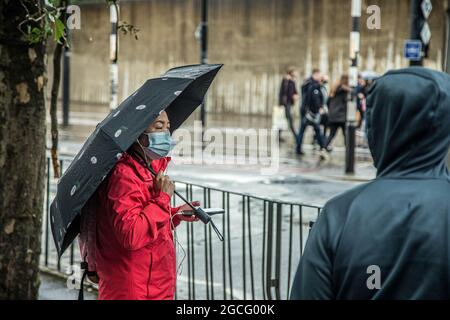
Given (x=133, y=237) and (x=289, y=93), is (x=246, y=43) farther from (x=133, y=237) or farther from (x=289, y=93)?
(x=133, y=237)

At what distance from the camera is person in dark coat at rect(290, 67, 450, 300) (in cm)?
212

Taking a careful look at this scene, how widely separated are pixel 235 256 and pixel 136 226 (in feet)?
15.0

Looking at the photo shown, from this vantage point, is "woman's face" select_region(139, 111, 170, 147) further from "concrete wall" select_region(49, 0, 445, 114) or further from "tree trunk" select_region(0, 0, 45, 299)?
"concrete wall" select_region(49, 0, 445, 114)

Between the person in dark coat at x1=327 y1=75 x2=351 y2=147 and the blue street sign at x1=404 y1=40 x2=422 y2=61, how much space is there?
3424 mm

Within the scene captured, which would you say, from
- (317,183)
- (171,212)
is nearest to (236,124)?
(317,183)

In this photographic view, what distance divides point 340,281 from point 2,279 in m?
3.57

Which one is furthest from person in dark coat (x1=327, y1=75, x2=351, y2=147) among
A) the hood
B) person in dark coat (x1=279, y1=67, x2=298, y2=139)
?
the hood

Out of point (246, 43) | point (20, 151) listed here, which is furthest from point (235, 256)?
point (246, 43)

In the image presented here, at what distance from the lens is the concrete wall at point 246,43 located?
26453 mm

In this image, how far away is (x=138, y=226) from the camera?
12.0 ft

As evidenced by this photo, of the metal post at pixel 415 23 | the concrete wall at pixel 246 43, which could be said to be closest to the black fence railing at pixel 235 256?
the metal post at pixel 415 23

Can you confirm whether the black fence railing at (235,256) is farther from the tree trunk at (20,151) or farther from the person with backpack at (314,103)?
the person with backpack at (314,103)

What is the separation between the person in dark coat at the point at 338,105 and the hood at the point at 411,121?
1476cm

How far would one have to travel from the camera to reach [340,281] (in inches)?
86.7
